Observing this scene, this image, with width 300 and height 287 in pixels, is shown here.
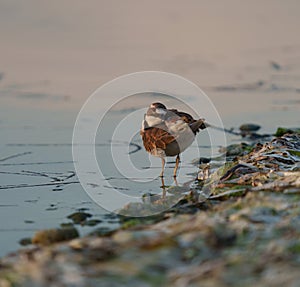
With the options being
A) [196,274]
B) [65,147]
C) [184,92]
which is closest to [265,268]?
[196,274]

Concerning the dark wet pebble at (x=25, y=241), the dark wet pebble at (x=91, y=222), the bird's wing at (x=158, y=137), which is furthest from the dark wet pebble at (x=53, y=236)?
the bird's wing at (x=158, y=137)

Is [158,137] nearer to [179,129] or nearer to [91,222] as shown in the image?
[179,129]

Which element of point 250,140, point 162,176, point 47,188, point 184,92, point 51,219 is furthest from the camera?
point 184,92

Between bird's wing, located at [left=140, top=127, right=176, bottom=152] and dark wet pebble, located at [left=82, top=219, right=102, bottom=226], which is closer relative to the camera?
dark wet pebble, located at [left=82, top=219, right=102, bottom=226]

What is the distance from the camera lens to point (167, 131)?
10336 millimetres

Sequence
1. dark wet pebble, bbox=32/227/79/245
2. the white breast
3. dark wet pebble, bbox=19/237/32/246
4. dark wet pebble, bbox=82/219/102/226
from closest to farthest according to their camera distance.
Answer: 1. dark wet pebble, bbox=32/227/79/245
2. dark wet pebble, bbox=19/237/32/246
3. dark wet pebble, bbox=82/219/102/226
4. the white breast

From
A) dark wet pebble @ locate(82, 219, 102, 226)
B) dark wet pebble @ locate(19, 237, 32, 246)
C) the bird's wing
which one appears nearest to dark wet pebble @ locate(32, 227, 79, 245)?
dark wet pebble @ locate(19, 237, 32, 246)

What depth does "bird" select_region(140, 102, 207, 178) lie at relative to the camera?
10344 millimetres

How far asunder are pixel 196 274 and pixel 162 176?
21.4 feet

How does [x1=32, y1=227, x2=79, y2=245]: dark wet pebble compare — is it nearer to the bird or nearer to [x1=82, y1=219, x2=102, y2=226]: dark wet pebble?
[x1=82, y1=219, x2=102, y2=226]: dark wet pebble

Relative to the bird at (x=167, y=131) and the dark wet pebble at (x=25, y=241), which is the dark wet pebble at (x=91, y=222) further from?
the bird at (x=167, y=131)

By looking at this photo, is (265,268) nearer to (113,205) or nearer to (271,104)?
(113,205)

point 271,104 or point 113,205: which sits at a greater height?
point 271,104

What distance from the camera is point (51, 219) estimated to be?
24.1 feet
